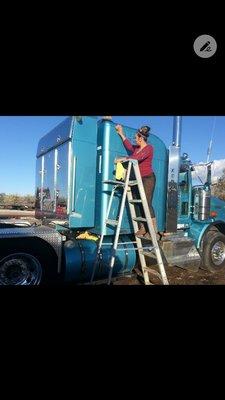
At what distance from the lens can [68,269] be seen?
378 cm

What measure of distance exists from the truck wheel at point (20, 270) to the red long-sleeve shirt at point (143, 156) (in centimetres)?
199

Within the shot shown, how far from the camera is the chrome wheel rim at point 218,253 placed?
5.52 meters

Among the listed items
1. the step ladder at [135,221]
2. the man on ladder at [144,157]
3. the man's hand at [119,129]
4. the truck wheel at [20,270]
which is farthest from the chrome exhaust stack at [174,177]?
the truck wheel at [20,270]

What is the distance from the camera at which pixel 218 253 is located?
5.61 metres

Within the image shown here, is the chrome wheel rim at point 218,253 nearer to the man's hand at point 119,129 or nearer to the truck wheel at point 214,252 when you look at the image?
the truck wheel at point 214,252

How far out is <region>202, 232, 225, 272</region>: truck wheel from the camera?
538 centimetres

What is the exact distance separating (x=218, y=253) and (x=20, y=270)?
151 inches

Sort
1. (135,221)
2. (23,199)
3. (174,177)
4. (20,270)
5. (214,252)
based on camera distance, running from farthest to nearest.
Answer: (23,199) → (214,252) → (174,177) → (135,221) → (20,270)

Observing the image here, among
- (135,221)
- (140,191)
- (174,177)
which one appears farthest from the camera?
(174,177)

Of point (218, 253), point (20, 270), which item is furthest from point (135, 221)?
point (218, 253)

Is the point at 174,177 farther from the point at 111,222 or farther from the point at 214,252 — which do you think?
the point at 214,252
